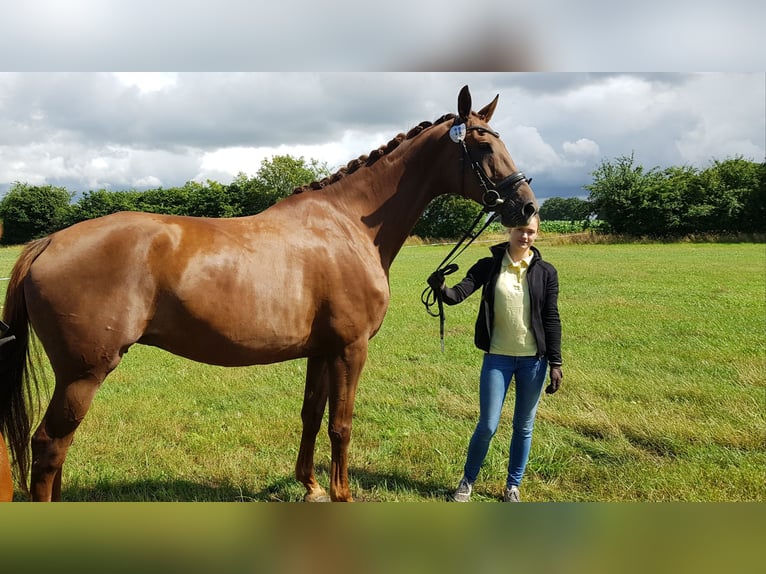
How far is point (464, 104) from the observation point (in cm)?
303

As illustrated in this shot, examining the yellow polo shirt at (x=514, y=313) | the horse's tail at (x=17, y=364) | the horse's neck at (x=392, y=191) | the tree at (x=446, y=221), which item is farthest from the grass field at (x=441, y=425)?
the tree at (x=446, y=221)

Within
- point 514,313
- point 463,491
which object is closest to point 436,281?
point 514,313

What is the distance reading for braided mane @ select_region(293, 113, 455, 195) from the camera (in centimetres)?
333

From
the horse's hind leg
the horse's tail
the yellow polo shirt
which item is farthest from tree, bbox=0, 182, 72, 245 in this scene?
the yellow polo shirt

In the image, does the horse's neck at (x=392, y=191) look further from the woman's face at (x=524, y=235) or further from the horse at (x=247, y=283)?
the woman's face at (x=524, y=235)

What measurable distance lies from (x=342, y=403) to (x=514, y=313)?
4.36 ft

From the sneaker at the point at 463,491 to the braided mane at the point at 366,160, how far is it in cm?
248

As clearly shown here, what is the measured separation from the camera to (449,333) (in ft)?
30.2

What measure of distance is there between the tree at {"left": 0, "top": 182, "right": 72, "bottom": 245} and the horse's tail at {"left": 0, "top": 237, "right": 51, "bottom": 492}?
39 cm

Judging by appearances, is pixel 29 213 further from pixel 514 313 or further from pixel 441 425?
pixel 441 425

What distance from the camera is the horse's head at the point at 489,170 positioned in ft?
9.83

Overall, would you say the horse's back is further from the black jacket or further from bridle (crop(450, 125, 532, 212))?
bridle (crop(450, 125, 532, 212))
